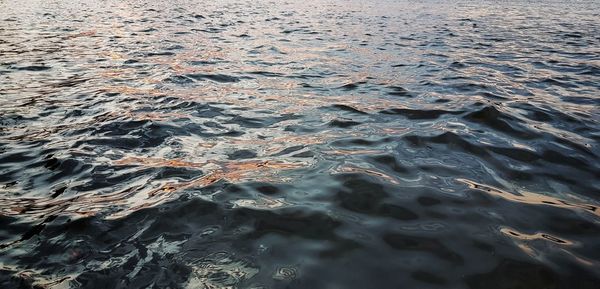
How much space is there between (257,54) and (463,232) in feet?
32.7

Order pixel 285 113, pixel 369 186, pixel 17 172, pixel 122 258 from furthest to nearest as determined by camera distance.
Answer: pixel 285 113 → pixel 17 172 → pixel 369 186 → pixel 122 258

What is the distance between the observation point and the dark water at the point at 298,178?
111 inches

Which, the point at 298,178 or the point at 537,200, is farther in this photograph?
the point at 298,178

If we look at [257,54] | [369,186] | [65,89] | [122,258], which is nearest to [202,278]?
[122,258]

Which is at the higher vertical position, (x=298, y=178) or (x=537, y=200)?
(x=537, y=200)

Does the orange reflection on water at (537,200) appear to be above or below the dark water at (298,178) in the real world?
above

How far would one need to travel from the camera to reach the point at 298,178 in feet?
13.8

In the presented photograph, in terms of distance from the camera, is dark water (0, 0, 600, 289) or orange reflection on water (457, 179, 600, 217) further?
orange reflection on water (457, 179, 600, 217)

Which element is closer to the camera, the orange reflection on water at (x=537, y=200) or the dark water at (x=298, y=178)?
the dark water at (x=298, y=178)

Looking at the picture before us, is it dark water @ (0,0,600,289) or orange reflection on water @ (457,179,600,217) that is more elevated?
orange reflection on water @ (457,179,600,217)

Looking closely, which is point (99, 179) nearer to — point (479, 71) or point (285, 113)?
point (285, 113)

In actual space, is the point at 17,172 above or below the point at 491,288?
below

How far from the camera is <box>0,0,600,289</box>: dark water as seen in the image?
2.81 metres

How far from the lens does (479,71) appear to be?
32.1 feet
